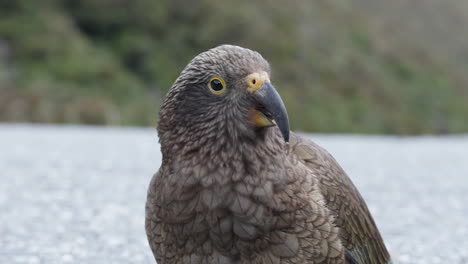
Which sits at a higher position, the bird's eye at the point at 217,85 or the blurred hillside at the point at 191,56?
the blurred hillside at the point at 191,56

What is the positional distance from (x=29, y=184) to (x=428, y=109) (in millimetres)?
45335

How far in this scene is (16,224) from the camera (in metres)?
5.84

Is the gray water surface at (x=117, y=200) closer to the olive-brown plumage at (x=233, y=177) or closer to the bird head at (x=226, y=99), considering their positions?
the olive-brown plumage at (x=233, y=177)

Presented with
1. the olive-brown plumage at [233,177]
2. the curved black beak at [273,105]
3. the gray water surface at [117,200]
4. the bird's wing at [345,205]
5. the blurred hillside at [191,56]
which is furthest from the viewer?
the blurred hillside at [191,56]

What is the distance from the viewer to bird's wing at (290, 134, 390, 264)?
3.39m

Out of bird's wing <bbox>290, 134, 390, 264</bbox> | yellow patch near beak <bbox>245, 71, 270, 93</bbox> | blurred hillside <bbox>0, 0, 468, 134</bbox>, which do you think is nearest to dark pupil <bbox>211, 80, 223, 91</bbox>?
yellow patch near beak <bbox>245, 71, 270, 93</bbox>

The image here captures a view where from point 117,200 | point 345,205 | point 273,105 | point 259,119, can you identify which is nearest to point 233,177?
point 259,119

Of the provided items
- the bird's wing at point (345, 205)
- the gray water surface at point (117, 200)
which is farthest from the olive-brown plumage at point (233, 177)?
the gray water surface at point (117, 200)

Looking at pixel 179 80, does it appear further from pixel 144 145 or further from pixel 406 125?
pixel 406 125

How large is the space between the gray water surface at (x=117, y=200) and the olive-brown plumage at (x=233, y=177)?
1.73 meters

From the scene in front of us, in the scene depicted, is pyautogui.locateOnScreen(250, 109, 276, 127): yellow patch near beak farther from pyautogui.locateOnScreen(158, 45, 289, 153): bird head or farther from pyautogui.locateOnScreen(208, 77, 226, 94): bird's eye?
pyautogui.locateOnScreen(208, 77, 226, 94): bird's eye

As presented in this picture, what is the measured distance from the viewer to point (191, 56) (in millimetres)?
37812

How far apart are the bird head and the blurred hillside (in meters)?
18.8

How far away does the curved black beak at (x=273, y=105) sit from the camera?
9.50 feet
